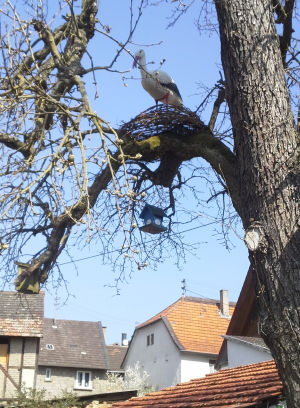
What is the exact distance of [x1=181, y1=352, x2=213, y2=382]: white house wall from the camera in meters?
28.8

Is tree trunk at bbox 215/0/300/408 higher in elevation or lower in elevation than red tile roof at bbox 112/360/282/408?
higher

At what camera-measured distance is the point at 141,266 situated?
16.1ft

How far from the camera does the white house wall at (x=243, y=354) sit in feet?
39.2

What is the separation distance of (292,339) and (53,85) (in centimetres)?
382

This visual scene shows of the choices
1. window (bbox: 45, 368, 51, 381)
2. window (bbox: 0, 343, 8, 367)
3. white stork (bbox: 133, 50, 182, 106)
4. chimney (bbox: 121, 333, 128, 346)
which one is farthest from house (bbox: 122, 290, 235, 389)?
white stork (bbox: 133, 50, 182, 106)

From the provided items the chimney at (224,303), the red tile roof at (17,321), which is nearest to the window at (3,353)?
the red tile roof at (17,321)

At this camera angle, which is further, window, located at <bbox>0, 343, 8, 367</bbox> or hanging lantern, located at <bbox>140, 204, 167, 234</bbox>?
window, located at <bbox>0, 343, 8, 367</bbox>

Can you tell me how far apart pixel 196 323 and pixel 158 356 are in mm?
2662

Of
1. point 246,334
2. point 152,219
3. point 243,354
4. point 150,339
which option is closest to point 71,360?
point 150,339

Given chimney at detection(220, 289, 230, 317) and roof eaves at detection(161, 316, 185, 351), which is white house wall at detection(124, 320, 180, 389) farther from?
chimney at detection(220, 289, 230, 317)

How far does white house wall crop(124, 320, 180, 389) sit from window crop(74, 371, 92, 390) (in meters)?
2.45

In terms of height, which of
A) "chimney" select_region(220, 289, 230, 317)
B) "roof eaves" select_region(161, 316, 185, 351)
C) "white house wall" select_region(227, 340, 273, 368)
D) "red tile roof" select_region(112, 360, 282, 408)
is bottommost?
"red tile roof" select_region(112, 360, 282, 408)

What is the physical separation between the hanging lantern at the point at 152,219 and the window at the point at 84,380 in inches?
1162

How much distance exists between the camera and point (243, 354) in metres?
12.5
